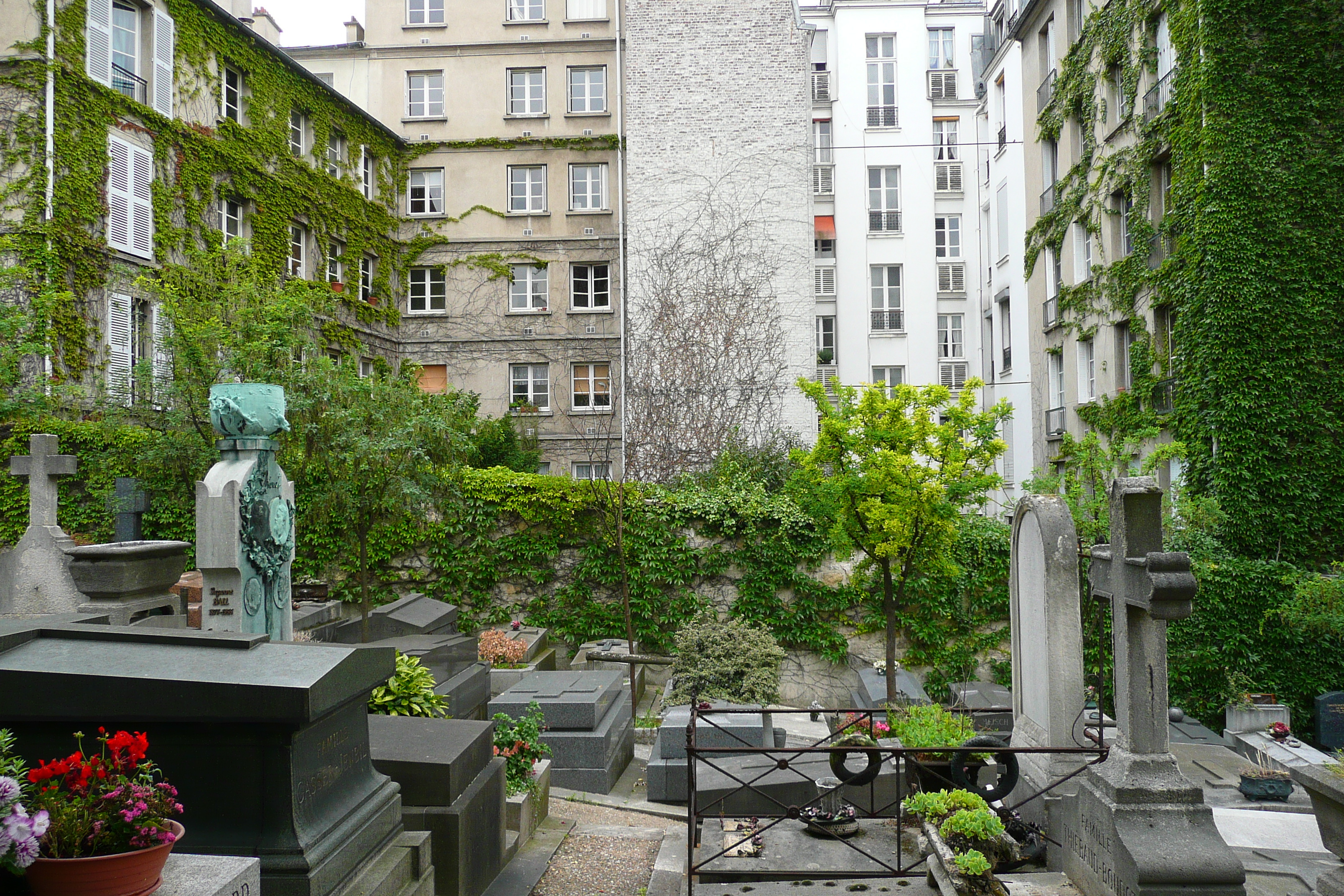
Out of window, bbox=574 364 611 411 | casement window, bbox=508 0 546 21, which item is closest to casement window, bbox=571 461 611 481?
window, bbox=574 364 611 411

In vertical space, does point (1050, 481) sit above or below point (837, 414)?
below

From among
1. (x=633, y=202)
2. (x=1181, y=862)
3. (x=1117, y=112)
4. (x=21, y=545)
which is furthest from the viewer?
(x=633, y=202)

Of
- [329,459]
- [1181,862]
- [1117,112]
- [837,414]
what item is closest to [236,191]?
[329,459]

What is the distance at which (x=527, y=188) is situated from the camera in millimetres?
27734

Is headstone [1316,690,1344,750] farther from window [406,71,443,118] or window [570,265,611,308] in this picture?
window [406,71,443,118]

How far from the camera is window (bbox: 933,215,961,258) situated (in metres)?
31.6

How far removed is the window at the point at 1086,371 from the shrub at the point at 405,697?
19.5 m

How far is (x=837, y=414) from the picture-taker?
13359 millimetres

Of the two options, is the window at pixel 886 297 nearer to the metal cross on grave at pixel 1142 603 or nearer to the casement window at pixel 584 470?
the casement window at pixel 584 470

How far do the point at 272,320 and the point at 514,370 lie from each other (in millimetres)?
13204

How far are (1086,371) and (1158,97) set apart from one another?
660cm

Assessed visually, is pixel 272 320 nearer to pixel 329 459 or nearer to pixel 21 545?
pixel 329 459

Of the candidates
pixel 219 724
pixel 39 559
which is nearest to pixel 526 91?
pixel 39 559

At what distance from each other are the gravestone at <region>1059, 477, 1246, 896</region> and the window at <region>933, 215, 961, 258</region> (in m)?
27.8
